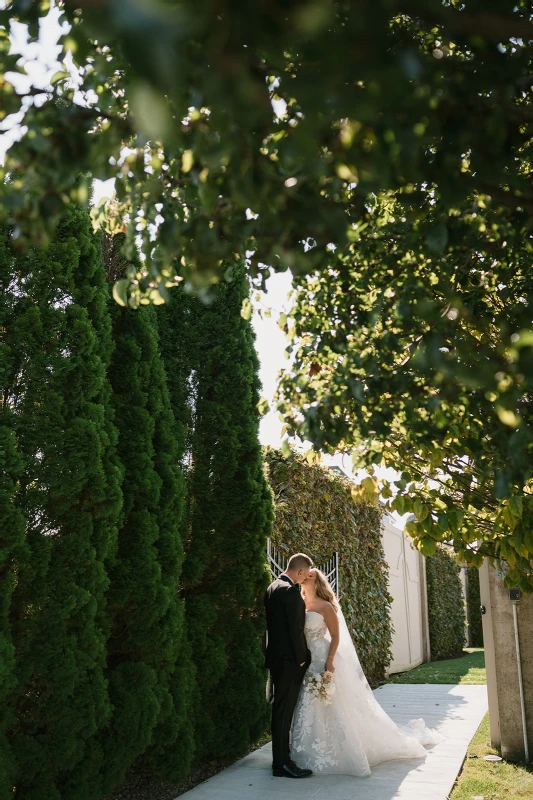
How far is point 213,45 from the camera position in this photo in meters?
1.19

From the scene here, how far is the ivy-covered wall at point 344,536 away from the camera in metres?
9.37

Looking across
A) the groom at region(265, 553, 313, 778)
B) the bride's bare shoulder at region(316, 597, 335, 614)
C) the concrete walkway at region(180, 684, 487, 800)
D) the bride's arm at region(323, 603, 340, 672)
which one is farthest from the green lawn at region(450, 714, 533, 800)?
the bride's bare shoulder at region(316, 597, 335, 614)

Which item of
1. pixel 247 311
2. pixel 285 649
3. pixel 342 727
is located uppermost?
pixel 247 311

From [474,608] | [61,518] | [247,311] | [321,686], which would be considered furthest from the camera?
[474,608]

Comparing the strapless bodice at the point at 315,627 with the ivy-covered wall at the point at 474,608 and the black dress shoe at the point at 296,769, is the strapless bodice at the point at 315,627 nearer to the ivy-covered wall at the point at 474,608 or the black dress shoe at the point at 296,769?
the black dress shoe at the point at 296,769

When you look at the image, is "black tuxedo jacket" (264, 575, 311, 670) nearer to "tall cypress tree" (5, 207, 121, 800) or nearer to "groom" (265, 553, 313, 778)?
"groom" (265, 553, 313, 778)

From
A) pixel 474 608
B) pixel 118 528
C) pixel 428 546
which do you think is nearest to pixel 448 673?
pixel 474 608

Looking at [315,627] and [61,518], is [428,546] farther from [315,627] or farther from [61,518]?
[315,627]

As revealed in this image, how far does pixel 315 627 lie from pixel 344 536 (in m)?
4.11

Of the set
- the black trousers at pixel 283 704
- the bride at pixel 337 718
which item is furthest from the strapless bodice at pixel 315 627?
the black trousers at pixel 283 704

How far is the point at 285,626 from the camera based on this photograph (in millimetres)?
6770

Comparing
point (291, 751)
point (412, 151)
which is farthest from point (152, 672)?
point (412, 151)

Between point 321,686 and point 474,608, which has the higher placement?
point 474,608

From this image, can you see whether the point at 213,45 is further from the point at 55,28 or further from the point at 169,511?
the point at 169,511
